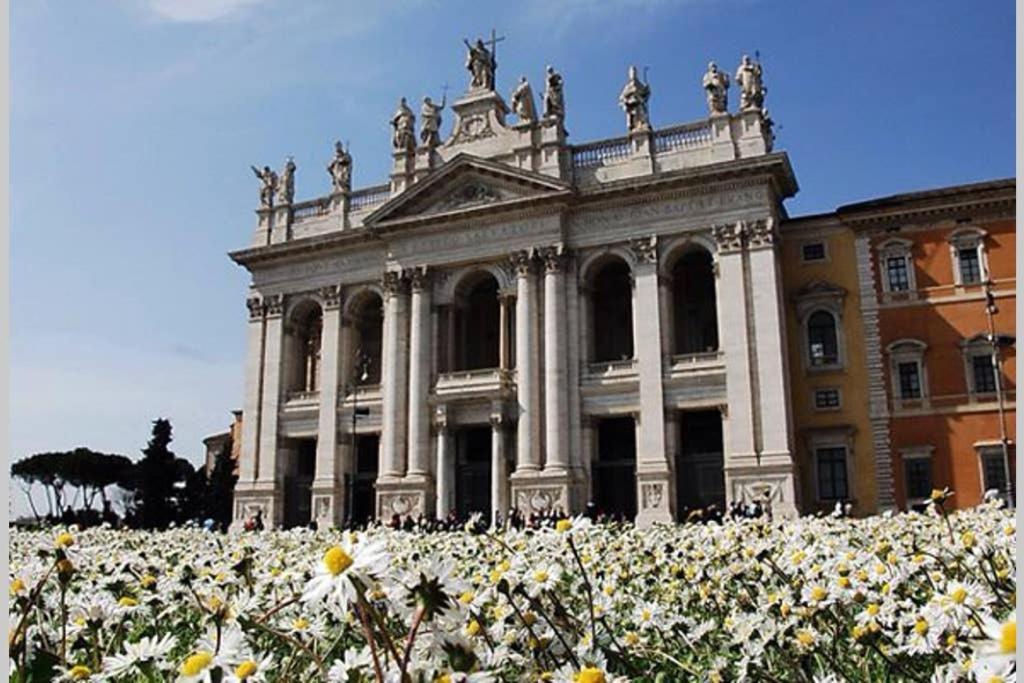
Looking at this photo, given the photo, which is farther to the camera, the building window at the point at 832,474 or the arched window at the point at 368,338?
the arched window at the point at 368,338

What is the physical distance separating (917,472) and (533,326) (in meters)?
13.6

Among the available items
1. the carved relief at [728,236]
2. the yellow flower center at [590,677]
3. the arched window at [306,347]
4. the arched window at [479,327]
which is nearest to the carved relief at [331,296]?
the arched window at [306,347]

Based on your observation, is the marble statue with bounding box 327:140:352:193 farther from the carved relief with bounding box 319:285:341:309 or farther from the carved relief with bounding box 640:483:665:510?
the carved relief with bounding box 640:483:665:510

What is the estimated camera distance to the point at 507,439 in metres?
32.2

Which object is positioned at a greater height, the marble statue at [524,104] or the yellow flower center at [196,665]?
the marble statue at [524,104]

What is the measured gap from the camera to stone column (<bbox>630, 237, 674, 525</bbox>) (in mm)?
29406

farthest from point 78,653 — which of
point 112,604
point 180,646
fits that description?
point 180,646

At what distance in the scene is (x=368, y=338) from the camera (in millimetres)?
38281

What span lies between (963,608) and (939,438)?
2905 cm

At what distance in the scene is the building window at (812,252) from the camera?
31.6 meters

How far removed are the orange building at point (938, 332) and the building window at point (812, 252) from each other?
49.7 inches

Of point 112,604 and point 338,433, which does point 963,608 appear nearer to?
point 112,604

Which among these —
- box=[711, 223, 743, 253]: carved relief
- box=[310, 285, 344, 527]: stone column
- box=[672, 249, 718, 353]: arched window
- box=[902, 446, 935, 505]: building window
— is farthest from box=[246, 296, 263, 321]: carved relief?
box=[902, 446, 935, 505]: building window

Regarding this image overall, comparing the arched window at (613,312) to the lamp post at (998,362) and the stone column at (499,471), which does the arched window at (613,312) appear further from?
the lamp post at (998,362)
